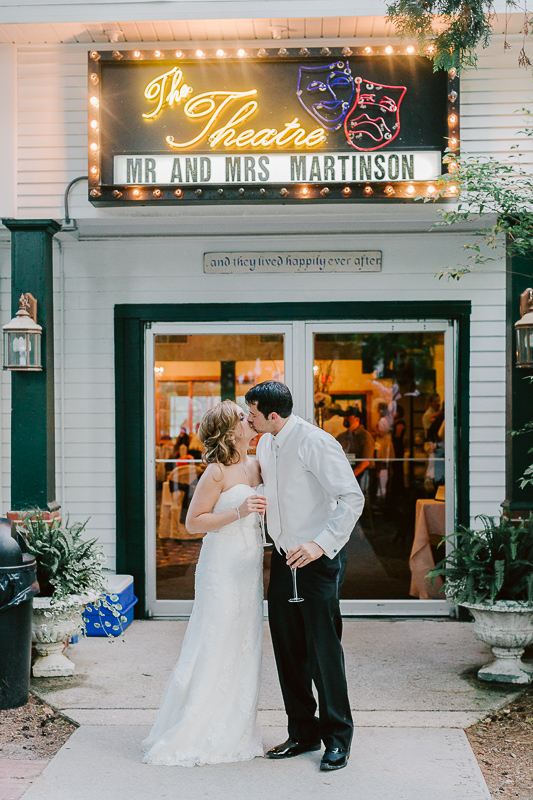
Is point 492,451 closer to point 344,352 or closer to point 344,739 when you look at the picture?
Answer: point 344,352

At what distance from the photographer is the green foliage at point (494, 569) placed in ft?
16.7

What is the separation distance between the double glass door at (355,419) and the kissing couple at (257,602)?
2755mm

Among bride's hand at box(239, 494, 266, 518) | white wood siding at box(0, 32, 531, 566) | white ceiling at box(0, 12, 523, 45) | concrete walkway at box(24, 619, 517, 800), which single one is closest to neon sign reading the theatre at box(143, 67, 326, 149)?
white ceiling at box(0, 12, 523, 45)

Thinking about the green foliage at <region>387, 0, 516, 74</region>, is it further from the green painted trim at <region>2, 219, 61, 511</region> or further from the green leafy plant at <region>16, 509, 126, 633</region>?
the green leafy plant at <region>16, 509, 126, 633</region>

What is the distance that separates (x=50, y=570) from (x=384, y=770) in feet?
8.66

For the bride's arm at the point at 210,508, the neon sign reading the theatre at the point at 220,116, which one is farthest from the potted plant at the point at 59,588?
the neon sign reading the theatre at the point at 220,116

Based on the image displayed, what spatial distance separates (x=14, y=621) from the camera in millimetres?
4762

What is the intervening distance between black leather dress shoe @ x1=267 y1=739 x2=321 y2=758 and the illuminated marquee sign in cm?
389

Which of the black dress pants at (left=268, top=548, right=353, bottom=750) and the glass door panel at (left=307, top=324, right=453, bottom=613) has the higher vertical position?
the glass door panel at (left=307, top=324, right=453, bottom=613)

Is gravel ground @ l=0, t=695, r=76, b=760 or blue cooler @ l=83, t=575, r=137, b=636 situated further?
blue cooler @ l=83, t=575, r=137, b=636

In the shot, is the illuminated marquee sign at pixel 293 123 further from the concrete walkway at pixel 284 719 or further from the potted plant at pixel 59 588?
the concrete walkway at pixel 284 719

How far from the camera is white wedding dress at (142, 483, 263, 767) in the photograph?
3.85 m

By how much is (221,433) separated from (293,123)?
10.1 feet

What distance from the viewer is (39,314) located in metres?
6.10
